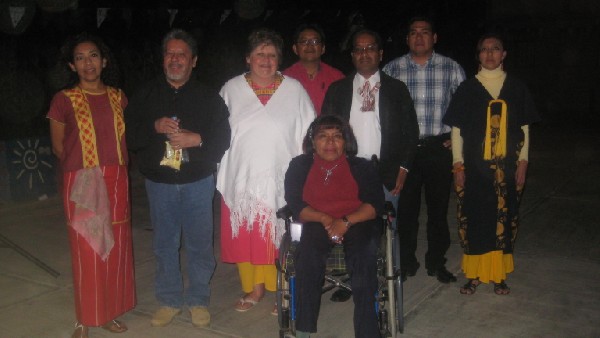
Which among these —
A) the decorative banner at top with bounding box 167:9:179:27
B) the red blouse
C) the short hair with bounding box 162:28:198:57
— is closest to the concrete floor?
the red blouse

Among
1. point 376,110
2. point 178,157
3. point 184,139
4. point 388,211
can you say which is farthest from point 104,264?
point 376,110

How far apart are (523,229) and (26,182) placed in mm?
5360

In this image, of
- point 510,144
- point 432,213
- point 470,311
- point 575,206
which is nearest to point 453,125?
point 510,144

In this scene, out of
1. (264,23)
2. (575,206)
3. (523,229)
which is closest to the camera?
(523,229)

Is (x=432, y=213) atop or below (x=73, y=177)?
below

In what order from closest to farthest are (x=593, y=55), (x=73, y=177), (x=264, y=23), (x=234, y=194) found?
(x=73, y=177) → (x=234, y=194) → (x=264, y=23) → (x=593, y=55)

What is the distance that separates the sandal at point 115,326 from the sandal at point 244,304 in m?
0.69

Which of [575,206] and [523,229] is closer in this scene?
[523,229]

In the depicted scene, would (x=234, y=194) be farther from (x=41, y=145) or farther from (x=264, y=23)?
(x=264, y=23)

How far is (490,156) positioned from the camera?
155 inches

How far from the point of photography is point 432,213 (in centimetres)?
436

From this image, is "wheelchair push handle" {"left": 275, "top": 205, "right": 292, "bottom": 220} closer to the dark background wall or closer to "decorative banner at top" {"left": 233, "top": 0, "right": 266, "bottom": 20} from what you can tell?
the dark background wall

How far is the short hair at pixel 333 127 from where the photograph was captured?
353cm

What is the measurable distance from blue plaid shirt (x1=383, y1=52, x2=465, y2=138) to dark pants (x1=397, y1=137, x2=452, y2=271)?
0.11 metres
